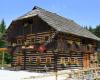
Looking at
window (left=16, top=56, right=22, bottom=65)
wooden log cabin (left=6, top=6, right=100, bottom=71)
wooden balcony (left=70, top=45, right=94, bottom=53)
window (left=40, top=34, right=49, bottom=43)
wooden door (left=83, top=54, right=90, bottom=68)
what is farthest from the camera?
wooden door (left=83, top=54, right=90, bottom=68)

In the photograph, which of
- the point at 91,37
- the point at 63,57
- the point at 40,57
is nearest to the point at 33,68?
the point at 40,57

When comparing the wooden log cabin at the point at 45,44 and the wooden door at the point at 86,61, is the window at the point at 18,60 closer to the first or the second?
the wooden log cabin at the point at 45,44

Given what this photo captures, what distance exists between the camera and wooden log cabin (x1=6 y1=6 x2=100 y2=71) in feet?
110

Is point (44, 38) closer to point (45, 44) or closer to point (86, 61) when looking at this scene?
point (45, 44)

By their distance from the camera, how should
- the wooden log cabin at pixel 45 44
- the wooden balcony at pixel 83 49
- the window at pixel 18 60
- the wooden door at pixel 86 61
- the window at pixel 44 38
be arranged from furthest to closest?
the wooden door at pixel 86 61
the window at pixel 18 60
the wooden balcony at pixel 83 49
the window at pixel 44 38
the wooden log cabin at pixel 45 44

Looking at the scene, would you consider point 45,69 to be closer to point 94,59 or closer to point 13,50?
point 13,50

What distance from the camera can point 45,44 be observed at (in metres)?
32.9

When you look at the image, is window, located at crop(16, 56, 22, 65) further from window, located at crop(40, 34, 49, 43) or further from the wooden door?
the wooden door

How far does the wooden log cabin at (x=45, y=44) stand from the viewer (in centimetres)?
3344

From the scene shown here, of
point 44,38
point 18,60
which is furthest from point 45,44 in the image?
point 18,60

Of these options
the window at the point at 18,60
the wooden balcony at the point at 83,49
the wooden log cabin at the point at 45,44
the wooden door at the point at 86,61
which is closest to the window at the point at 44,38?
the wooden log cabin at the point at 45,44

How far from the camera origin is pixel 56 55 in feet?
112

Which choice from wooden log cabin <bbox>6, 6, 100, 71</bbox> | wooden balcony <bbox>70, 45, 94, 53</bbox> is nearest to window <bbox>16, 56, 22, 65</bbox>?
wooden log cabin <bbox>6, 6, 100, 71</bbox>

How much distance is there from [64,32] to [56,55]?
10.5 ft
